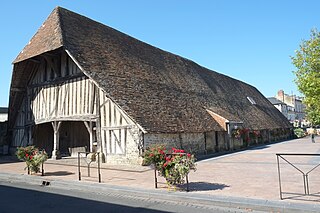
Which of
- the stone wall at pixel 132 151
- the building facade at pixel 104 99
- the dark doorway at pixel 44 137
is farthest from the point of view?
the dark doorway at pixel 44 137

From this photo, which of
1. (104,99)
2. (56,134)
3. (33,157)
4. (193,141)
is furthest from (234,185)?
(56,134)

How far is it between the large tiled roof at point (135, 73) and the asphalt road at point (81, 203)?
16.4ft

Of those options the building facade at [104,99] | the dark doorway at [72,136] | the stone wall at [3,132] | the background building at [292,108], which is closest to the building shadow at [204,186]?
the building facade at [104,99]

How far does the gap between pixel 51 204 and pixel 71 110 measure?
28.7 feet

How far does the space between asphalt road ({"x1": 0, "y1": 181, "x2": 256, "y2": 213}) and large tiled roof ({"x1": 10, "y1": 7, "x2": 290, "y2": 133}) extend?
4.99 meters

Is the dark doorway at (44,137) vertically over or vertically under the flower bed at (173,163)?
over

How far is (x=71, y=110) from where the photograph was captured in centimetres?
1408

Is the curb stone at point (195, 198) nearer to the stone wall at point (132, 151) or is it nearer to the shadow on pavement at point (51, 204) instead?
the shadow on pavement at point (51, 204)

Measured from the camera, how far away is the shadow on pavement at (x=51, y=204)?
17.7 ft

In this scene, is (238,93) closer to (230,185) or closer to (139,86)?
(139,86)

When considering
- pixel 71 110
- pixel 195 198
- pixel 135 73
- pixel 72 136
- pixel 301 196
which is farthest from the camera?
pixel 72 136

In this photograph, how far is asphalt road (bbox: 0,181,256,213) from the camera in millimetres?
5336

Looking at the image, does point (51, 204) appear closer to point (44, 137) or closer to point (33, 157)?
point (33, 157)

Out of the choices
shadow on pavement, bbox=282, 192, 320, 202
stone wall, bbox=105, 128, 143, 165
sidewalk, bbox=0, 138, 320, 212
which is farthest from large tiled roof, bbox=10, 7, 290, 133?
shadow on pavement, bbox=282, 192, 320, 202
